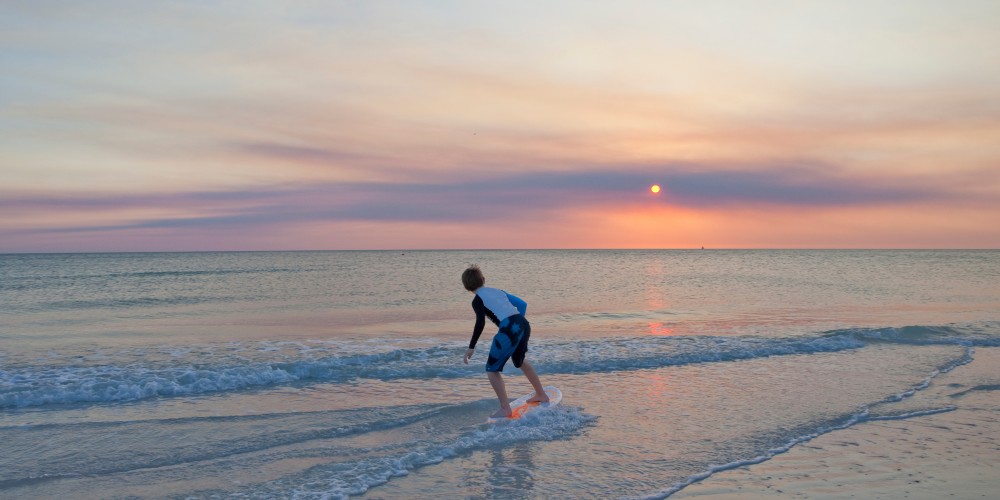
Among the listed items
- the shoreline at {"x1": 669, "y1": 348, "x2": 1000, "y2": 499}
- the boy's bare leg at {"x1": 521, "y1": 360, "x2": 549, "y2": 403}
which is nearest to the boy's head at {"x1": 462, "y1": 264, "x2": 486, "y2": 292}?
the boy's bare leg at {"x1": 521, "y1": 360, "x2": 549, "y2": 403}

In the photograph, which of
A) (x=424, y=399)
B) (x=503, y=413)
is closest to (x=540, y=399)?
(x=503, y=413)

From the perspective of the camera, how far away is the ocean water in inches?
248

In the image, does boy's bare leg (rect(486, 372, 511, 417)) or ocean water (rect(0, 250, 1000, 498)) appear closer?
ocean water (rect(0, 250, 1000, 498))

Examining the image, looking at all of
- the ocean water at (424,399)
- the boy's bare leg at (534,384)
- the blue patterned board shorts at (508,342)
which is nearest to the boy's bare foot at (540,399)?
the boy's bare leg at (534,384)

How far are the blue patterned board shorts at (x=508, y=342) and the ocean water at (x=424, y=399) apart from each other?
2.48 feet

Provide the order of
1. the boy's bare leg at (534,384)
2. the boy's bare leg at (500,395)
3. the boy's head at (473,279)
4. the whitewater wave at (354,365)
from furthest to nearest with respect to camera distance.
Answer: the whitewater wave at (354,365) → the boy's bare leg at (534,384) → the boy's bare leg at (500,395) → the boy's head at (473,279)

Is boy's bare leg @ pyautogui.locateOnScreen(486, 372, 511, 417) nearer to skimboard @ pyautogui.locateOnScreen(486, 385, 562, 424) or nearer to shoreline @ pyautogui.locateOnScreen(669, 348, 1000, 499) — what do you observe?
skimboard @ pyautogui.locateOnScreen(486, 385, 562, 424)

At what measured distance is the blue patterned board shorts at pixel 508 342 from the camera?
812 cm

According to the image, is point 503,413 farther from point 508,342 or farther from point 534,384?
point 508,342

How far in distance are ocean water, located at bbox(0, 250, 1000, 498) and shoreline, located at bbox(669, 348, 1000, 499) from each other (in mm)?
272

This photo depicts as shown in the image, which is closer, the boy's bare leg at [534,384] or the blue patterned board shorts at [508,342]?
the blue patterned board shorts at [508,342]

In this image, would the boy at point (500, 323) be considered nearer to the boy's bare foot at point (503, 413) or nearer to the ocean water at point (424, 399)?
the boy's bare foot at point (503, 413)

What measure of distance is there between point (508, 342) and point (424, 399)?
2257mm

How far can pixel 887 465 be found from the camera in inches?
255
